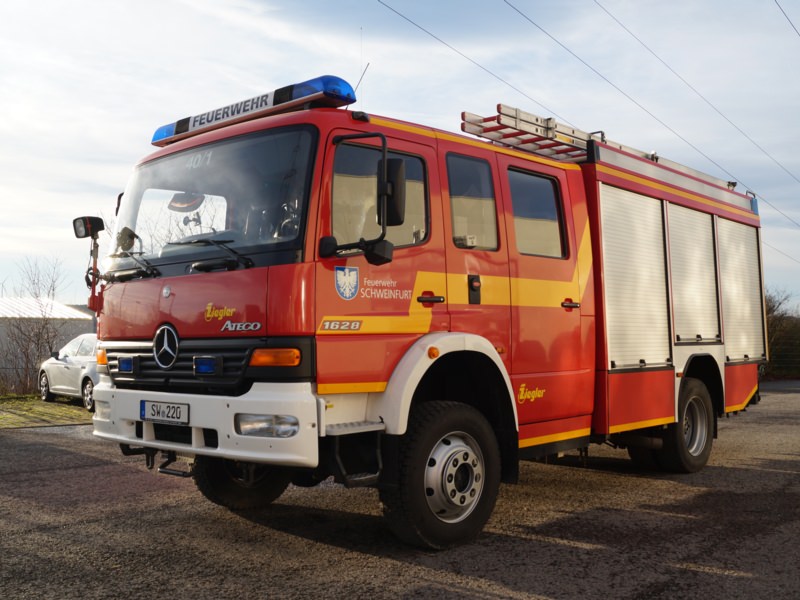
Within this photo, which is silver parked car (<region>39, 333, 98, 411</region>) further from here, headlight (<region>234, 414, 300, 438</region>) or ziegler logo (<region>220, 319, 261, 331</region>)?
headlight (<region>234, 414, 300, 438</region>)

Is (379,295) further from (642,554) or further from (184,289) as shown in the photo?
(642,554)

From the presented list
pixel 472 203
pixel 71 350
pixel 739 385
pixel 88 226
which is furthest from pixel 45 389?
pixel 472 203

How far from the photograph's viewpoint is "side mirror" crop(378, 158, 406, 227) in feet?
15.2

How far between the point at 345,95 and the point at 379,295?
4.23 ft

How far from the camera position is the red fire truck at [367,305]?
464 centimetres

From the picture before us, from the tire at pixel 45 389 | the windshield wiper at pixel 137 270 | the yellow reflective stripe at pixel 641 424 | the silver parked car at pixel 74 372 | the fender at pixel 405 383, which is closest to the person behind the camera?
the fender at pixel 405 383

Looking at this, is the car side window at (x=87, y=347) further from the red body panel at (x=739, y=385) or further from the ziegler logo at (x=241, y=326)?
the ziegler logo at (x=241, y=326)

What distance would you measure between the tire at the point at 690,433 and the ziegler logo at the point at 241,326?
4895 millimetres

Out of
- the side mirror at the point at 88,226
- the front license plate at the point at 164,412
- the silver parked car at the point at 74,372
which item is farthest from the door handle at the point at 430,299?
the silver parked car at the point at 74,372

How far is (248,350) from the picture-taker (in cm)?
463

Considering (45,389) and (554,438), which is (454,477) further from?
(45,389)

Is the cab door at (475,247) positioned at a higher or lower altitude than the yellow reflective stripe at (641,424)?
higher

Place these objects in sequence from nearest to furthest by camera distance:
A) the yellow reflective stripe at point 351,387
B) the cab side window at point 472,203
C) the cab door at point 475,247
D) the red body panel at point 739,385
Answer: the yellow reflective stripe at point 351,387 < the cab door at point 475,247 < the cab side window at point 472,203 < the red body panel at point 739,385

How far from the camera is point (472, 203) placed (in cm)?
573
